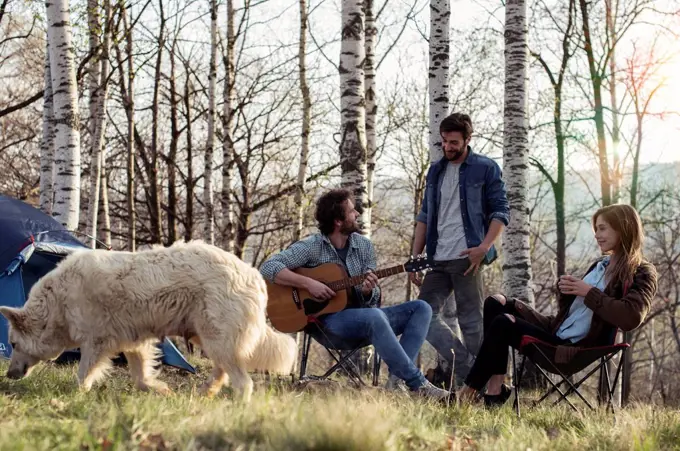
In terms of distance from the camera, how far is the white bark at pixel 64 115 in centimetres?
888

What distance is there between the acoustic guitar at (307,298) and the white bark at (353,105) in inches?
96.0

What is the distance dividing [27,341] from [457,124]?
3846 millimetres

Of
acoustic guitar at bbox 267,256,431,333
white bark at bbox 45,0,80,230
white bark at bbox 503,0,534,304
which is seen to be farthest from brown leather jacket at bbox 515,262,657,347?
white bark at bbox 45,0,80,230

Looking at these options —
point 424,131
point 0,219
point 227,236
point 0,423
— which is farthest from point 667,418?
point 424,131

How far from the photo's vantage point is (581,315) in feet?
18.3

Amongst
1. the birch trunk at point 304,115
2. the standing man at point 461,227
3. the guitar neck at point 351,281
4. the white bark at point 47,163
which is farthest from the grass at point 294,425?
the birch trunk at point 304,115

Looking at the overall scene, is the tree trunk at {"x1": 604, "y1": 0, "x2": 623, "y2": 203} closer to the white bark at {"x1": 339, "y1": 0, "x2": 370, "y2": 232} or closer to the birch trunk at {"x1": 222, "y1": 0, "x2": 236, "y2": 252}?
the birch trunk at {"x1": 222, "y1": 0, "x2": 236, "y2": 252}

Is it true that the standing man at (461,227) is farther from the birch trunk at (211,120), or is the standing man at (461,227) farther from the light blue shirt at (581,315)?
the birch trunk at (211,120)

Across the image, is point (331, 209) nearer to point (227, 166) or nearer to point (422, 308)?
point (422, 308)

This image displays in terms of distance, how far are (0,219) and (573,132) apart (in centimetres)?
1436

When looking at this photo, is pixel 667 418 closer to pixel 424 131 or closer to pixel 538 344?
pixel 538 344

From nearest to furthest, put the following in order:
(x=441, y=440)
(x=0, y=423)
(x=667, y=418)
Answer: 1. (x=0, y=423)
2. (x=441, y=440)
3. (x=667, y=418)

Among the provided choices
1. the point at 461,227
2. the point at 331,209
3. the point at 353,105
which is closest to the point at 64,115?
the point at 353,105

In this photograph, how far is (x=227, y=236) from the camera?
15.0 meters
